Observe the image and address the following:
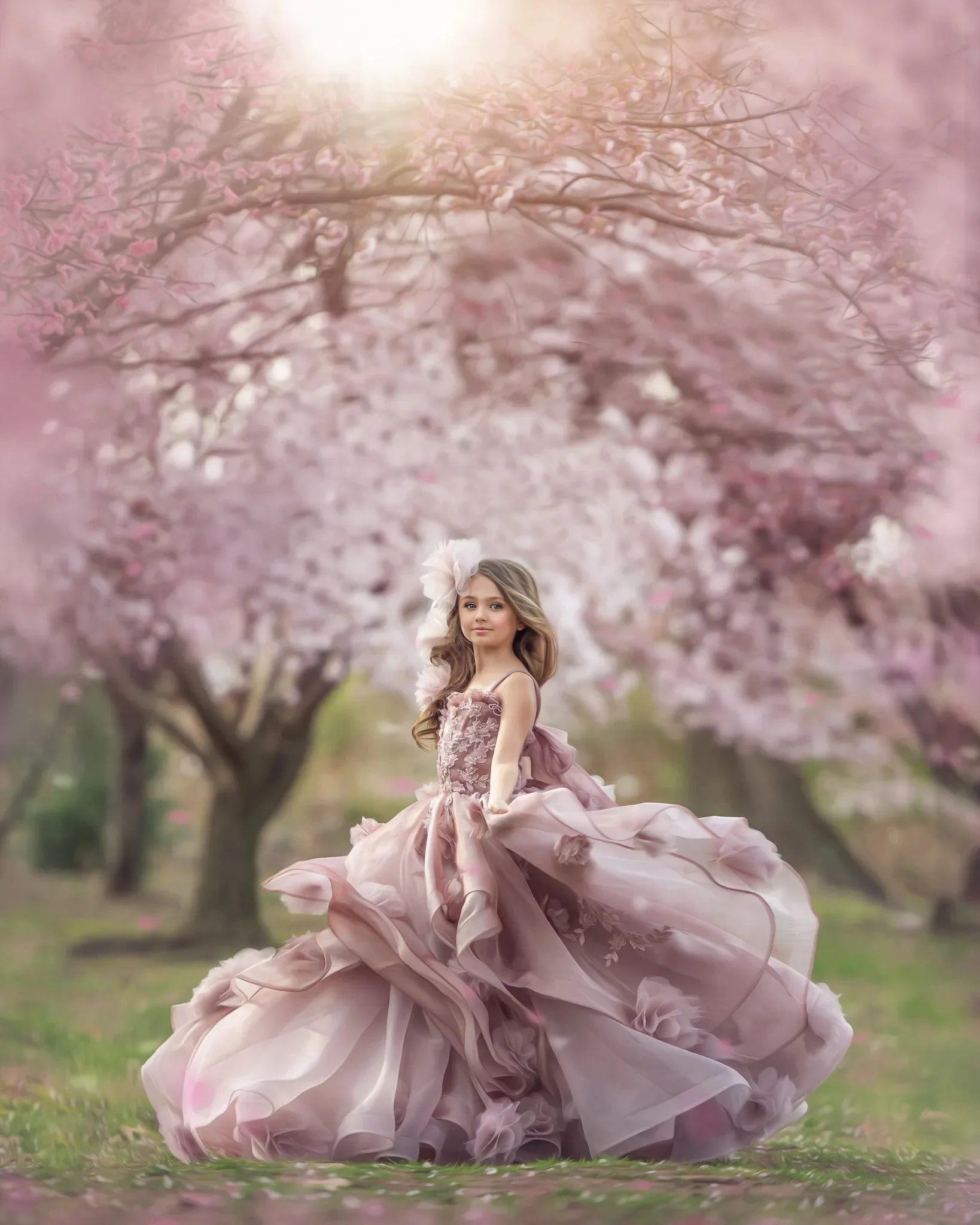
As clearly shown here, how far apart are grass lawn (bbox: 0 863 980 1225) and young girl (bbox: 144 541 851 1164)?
0.19 m

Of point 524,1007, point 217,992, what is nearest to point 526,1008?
point 524,1007

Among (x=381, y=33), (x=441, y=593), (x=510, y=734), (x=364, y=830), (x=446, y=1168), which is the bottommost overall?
(x=446, y=1168)

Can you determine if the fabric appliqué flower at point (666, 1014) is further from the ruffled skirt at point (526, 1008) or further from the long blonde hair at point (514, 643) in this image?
the long blonde hair at point (514, 643)

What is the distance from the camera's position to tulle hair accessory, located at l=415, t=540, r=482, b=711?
4.93 m

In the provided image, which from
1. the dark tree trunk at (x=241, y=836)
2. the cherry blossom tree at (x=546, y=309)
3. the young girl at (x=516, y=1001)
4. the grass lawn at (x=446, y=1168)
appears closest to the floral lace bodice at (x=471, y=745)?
the young girl at (x=516, y=1001)

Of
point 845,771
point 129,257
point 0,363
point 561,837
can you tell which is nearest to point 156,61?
point 129,257

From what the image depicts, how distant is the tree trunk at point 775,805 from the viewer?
436 inches

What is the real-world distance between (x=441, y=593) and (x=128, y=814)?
688cm

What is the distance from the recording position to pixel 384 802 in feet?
43.2

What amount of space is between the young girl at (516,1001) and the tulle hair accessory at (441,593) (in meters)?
0.41

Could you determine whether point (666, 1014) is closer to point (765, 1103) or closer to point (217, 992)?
point (765, 1103)

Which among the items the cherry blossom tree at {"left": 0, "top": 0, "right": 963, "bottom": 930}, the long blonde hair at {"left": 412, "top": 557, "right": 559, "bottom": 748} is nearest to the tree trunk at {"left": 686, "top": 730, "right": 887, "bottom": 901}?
the cherry blossom tree at {"left": 0, "top": 0, "right": 963, "bottom": 930}

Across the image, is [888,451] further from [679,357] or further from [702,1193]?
[702,1193]

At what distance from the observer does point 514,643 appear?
198 inches
